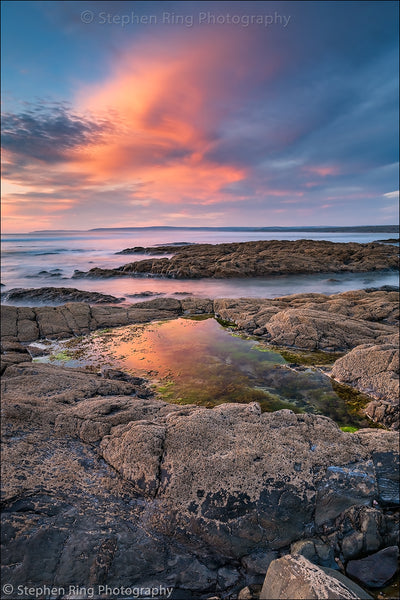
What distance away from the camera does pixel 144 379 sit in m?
9.16

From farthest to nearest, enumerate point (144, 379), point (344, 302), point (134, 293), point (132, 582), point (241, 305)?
1. point (134, 293)
2. point (241, 305)
3. point (344, 302)
4. point (144, 379)
5. point (132, 582)

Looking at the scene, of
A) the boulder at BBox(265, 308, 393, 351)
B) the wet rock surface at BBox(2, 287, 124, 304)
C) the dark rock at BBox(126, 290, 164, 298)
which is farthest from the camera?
the dark rock at BBox(126, 290, 164, 298)

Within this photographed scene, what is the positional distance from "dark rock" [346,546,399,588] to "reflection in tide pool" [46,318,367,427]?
3505 mm

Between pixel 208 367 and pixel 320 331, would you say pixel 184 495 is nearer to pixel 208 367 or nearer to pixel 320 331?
pixel 208 367

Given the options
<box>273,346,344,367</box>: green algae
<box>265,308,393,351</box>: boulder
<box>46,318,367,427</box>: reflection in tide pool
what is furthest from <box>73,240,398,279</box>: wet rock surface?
<box>273,346,344,367</box>: green algae

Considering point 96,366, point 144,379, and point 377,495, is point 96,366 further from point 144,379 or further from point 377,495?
point 377,495

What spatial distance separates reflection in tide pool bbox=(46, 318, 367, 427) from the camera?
26.1 feet

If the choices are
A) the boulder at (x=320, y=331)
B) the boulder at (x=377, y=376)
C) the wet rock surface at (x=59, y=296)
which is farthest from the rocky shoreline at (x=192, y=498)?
the wet rock surface at (x=59, y=296)

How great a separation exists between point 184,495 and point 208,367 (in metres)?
5.83

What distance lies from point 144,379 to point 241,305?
29.3 ft

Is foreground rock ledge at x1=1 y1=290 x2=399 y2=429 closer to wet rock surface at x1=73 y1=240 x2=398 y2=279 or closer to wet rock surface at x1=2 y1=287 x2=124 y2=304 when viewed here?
wet rock surface at x1=2 y1=287 x2=124 y2=304

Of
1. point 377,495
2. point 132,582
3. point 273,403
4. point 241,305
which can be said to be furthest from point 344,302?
point 132,582

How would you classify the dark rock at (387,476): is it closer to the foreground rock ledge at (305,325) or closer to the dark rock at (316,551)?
the dark rock at (316,551)

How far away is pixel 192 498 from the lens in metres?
4.09
